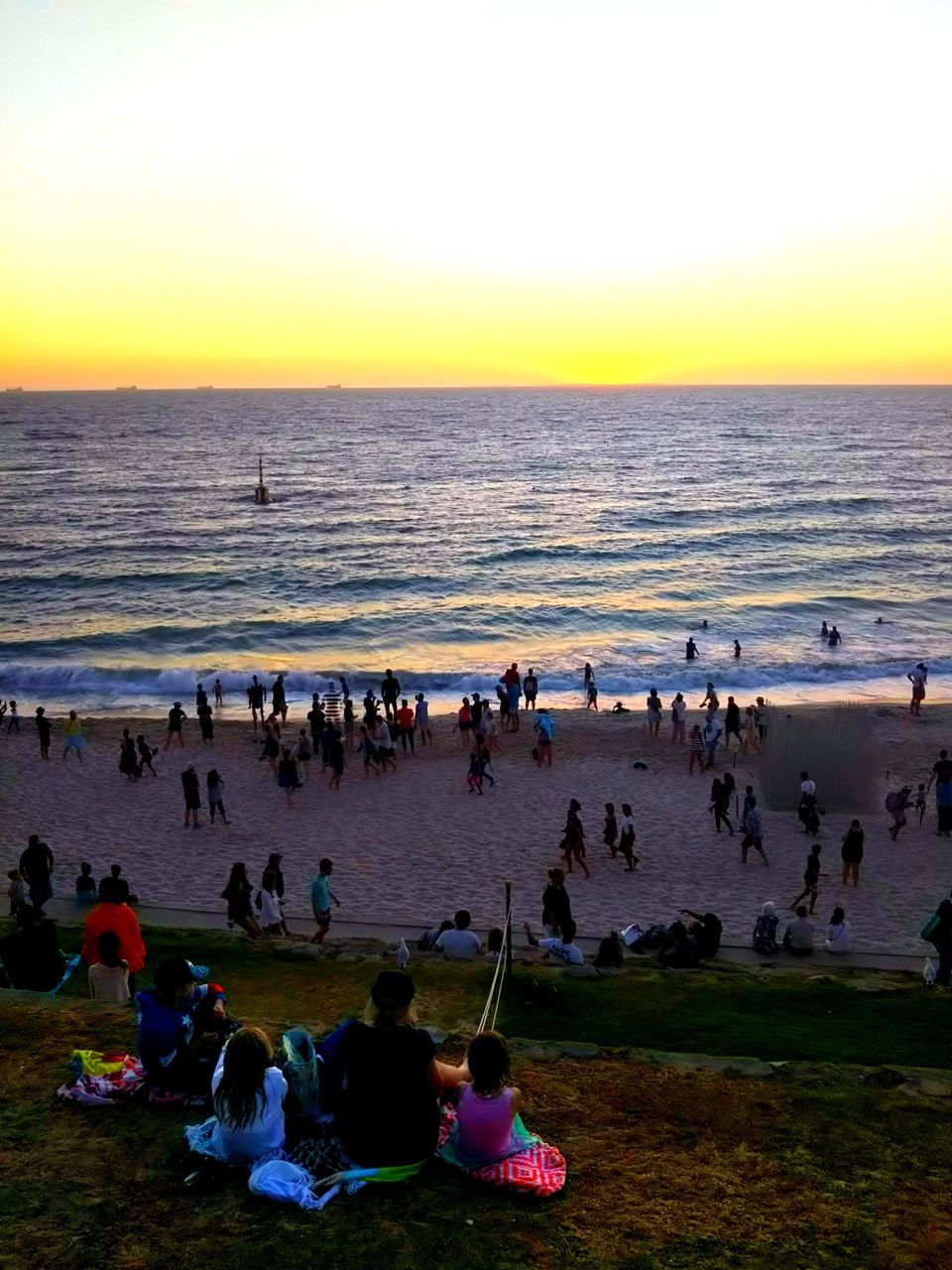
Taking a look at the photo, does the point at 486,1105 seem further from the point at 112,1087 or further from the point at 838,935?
the point at 838,935

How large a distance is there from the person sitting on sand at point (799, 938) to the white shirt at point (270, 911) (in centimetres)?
658

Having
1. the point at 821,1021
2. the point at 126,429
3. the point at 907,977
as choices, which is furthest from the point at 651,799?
the point at 126,429

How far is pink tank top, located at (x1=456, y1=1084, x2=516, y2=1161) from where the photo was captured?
19.1 feet

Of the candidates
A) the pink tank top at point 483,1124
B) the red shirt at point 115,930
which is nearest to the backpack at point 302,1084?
the pink tank top at point 483,1124

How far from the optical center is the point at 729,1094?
730 centimetres

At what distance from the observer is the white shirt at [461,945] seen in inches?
464

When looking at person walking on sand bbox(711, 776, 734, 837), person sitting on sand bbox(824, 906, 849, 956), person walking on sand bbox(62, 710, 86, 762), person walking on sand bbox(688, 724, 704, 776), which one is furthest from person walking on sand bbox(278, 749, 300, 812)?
person sitting on sand bbox(824, 906, 849, 956)

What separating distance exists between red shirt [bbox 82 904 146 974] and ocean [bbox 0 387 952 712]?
74.3ft

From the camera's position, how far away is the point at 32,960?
31.7 feet

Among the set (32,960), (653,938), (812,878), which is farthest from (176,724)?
(32,960)

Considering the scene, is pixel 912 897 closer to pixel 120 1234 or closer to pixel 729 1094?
pixel 729 1094

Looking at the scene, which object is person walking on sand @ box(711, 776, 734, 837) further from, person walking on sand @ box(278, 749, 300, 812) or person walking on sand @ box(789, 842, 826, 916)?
person walking on sand @ box(278, 749, 300, 812)

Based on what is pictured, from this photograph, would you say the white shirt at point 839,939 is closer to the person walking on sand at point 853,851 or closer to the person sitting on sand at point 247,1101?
the person walking on sand at point 853,851

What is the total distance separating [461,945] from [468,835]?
7291 millimetres
